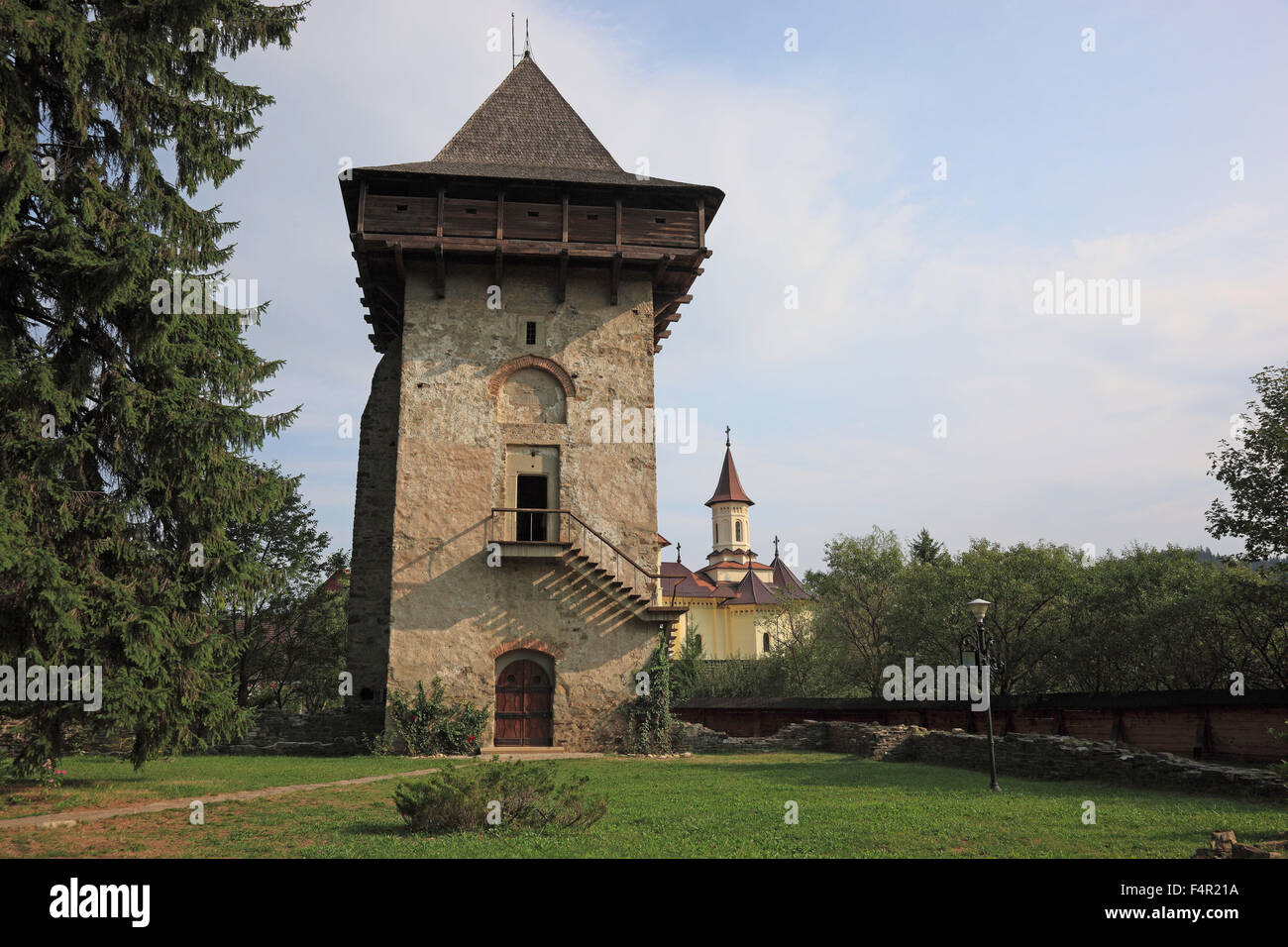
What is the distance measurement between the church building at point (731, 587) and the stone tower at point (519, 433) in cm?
3883

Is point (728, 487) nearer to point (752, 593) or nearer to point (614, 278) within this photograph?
point (752, 593)

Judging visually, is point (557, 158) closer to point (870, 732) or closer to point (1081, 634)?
point (870, 732)

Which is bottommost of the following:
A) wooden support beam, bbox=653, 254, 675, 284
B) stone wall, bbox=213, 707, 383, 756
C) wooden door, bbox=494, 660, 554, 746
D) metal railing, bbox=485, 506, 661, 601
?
stone wall, bbox=213, 707, 383, 756

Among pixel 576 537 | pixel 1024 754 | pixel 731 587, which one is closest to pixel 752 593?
pixel 731 587

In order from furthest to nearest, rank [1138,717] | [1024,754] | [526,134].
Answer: [526,134] → [1138,717] → [1024,754]

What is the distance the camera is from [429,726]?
20703 mm

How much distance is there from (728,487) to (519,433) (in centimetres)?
6036

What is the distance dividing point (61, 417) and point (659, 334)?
19.2 meters

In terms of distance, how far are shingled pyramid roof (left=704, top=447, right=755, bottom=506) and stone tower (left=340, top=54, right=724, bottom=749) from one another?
2261 inches

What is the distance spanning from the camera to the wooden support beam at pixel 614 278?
22.9 metres

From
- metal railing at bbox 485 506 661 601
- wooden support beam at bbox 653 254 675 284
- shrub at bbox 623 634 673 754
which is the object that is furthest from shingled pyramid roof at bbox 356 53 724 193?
shrub at bbox 623 634 673 754

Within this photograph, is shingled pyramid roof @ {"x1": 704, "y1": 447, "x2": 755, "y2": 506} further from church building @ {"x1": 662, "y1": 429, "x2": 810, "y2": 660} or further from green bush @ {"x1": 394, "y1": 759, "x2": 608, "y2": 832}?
green bush @ {"x1": 394, "y1": 759, "x2": 608, "y2": 832}

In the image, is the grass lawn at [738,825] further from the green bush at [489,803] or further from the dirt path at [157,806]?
the dirt path at [157,806]

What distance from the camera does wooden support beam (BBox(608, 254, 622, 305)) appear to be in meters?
22.9
